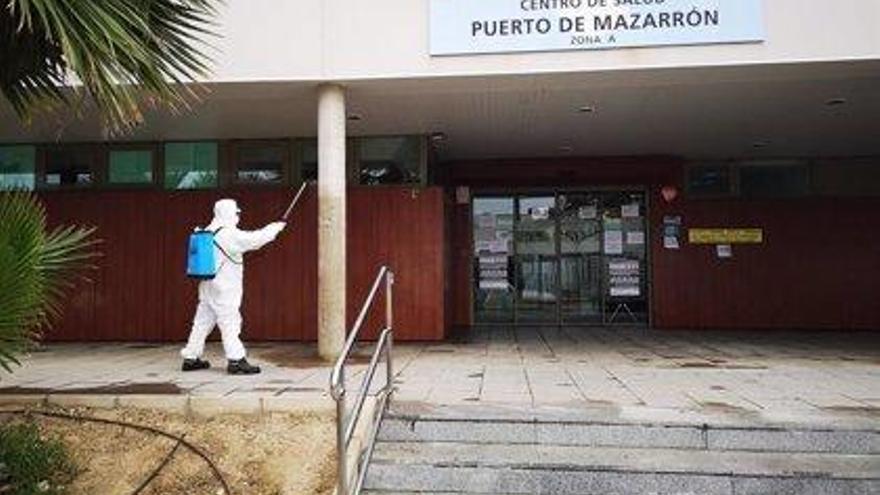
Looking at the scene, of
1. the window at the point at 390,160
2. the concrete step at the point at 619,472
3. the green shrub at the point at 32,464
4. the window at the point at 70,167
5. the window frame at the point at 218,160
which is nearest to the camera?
the concrete step at the point at 619,472

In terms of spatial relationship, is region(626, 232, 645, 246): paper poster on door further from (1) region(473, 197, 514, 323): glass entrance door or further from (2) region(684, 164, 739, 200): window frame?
(1) region(473, 197, 514, 323): glass entrance door

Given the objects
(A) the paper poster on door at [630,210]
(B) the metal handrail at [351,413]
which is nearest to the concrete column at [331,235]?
(B) the metal handrail at [351,413]

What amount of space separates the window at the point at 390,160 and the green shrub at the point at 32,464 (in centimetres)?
679

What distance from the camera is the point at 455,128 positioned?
1197cm

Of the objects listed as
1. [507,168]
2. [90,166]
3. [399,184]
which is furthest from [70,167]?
[507,168]

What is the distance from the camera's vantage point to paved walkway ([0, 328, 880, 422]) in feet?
23.0

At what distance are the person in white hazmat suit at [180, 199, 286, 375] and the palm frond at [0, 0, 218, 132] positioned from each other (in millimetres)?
2140

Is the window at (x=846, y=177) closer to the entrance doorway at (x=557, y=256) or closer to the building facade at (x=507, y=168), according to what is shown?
the building facade at (x=507, y=168)

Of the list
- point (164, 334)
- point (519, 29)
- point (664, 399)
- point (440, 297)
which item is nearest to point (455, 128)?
point (440, 297)

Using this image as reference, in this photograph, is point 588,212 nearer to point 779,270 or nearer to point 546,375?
point 779,270

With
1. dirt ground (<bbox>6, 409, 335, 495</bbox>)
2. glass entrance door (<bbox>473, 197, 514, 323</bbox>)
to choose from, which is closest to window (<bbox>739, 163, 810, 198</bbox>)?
glass entrance door (<bbox>473, 197, 514, 323</bbox>)

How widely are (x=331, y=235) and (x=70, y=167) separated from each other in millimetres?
5598

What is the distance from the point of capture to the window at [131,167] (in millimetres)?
12734

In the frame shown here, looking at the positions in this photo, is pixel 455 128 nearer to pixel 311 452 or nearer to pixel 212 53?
pixel 212 53
